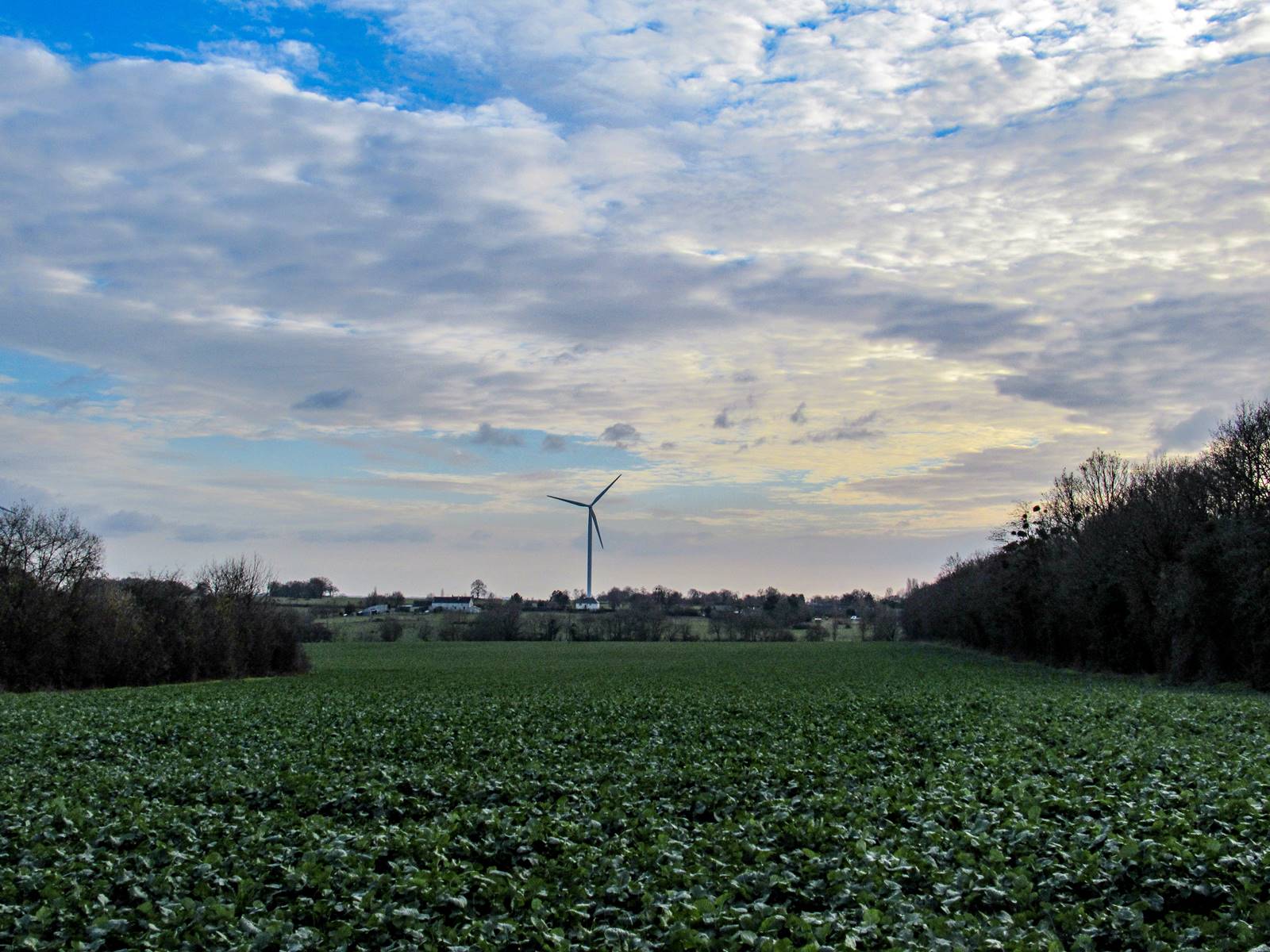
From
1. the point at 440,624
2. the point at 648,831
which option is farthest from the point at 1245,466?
the point at 440,624

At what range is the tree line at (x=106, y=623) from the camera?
50.9 m

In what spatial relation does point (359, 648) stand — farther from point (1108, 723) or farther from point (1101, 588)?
point (1108, 723)

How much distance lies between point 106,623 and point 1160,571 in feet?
187

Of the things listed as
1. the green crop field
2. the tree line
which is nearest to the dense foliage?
the green crop field

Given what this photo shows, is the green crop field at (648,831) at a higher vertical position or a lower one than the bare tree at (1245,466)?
lower

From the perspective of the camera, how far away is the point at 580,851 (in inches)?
500

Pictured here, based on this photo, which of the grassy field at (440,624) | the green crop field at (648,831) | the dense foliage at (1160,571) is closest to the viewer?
the green crop field at (648,831)

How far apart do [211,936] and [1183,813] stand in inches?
445

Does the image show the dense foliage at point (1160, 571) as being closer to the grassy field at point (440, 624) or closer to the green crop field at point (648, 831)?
the green crop field at point (648, 831)

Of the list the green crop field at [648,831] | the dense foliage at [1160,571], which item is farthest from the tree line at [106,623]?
the dense foliage at [1160,571]

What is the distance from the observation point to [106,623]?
180 ft

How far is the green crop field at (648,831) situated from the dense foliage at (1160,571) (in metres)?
18.5

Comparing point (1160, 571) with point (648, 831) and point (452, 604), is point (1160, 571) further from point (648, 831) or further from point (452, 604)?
point (452, 604)

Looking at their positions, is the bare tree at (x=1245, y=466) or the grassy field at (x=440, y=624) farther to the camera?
the grassy field at (x=440, y=624)
